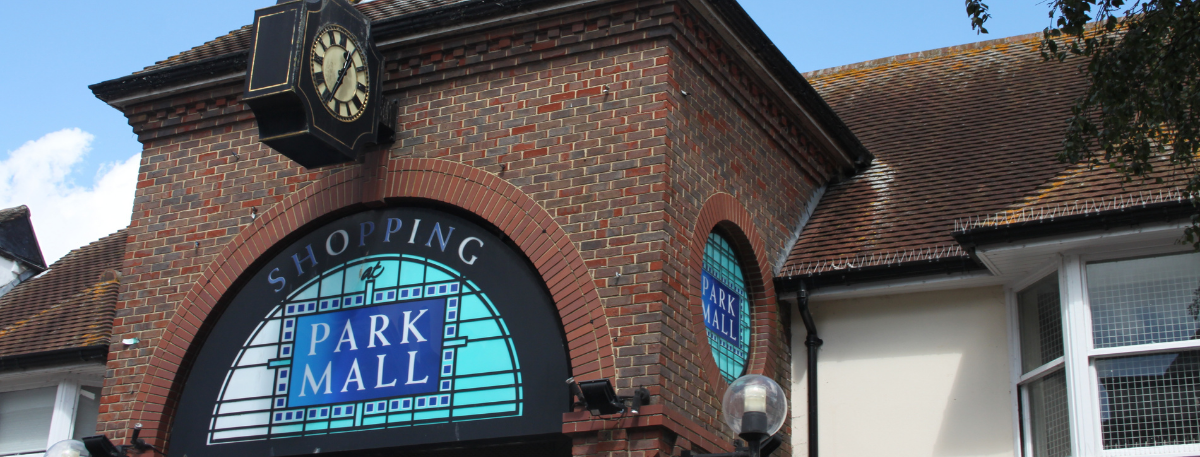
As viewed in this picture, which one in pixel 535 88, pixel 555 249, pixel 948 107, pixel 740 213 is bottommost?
pixel 555 249

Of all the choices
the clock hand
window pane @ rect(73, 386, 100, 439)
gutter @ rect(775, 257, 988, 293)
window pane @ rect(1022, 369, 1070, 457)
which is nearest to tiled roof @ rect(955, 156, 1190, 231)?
gutter @ rect(775, 257, 988, 293)

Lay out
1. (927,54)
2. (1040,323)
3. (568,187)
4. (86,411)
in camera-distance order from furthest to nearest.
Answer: (927,54)
(86,411)
(1040,323)
(568,187)

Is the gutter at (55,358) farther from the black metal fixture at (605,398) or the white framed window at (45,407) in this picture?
the black metal fixture at (605,398)

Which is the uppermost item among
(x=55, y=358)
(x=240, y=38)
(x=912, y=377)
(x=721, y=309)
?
(x=240, y=38)

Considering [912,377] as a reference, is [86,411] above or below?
below

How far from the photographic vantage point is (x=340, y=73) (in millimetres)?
10172

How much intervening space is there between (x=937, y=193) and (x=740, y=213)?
91.2 inches

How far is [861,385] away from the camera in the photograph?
35.8 feet

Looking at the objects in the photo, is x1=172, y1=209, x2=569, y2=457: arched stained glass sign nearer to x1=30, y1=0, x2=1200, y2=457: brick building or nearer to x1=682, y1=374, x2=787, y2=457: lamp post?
x1=30, y1=0, x2=1200, y2=457: brick building

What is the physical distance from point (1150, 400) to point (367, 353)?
6.15 m

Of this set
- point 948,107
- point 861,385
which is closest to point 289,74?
point 861,385

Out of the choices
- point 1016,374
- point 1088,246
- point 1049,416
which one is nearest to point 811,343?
point 1016,374

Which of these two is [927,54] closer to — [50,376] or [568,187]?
[568,187]

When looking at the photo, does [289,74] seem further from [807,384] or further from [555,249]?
[807,384]
